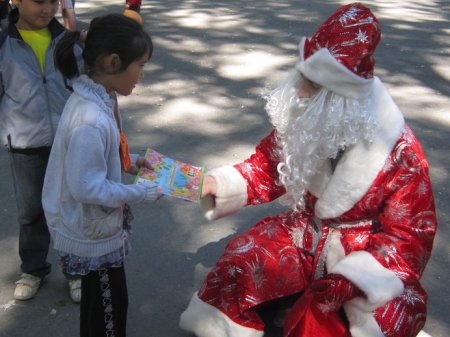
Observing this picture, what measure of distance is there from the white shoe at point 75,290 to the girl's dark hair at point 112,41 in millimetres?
1186

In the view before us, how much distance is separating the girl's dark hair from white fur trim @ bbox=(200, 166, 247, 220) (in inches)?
29.7

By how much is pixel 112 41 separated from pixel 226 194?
892mm

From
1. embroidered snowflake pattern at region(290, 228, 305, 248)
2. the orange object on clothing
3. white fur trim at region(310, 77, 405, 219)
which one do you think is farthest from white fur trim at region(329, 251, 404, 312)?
the orange object on clothing

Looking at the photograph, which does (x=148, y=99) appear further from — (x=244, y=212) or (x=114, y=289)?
(x=114, y=289)

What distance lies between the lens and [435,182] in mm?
3990

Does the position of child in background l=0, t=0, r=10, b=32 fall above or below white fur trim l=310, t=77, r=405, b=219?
above

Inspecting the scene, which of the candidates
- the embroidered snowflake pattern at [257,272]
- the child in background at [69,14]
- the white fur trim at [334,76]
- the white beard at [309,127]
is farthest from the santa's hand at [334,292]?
the child in background at [69,14]

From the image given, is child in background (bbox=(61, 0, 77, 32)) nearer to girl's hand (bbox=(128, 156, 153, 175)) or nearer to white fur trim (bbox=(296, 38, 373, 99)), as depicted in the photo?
girl's hand (bbox=(128, 156, 153, 175))

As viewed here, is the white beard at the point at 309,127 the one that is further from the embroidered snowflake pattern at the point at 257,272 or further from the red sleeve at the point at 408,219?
→ the embroidered snowflake pattern at the point at 257,272

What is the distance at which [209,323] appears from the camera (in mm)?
2492

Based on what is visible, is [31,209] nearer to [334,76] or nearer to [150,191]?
[150,191]

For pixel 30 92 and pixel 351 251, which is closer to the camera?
pixel 351 251

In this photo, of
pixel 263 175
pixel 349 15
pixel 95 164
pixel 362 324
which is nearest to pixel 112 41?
pixel 95 164

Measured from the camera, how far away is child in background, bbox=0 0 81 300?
2.51m
